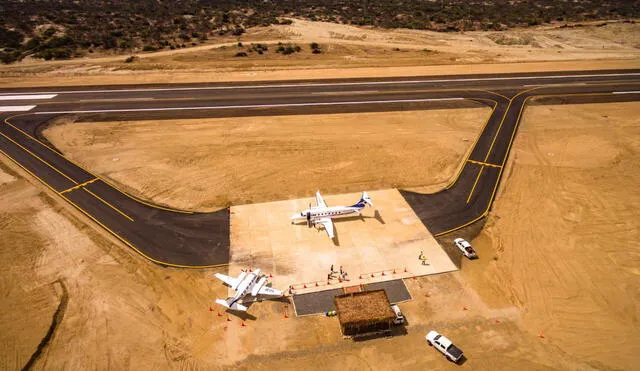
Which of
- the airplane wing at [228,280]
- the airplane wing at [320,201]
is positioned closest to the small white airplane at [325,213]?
the airplane wing at [320,201]

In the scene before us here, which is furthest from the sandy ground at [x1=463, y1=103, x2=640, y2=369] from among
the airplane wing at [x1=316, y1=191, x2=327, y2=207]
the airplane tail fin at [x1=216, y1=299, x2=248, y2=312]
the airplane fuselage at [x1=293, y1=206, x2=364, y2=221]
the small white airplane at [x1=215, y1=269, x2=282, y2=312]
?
the airplane tail fin at [x1=216, y1=299, x2=248, y2=312]

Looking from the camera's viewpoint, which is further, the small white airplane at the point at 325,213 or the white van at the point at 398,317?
the small white airplane at the point at 325,213

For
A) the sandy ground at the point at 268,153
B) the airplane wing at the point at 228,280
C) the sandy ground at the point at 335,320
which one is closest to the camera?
the sandy ground at the point at 335,320

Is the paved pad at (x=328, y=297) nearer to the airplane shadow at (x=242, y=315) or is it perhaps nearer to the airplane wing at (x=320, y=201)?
the airplane shadow at (x=242, y=315)

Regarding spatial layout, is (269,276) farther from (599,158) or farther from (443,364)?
(599,158)

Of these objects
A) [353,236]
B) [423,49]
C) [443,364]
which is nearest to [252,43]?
[423,49]

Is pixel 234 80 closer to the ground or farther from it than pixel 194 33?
closer to the ground

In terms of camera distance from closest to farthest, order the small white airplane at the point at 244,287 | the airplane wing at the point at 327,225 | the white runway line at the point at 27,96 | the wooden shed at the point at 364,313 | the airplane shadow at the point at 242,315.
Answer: the wooden shed at the point at 364,313, the small white airplane at the point at 244,287, the airplane shadow at the point at 242,315, the airplane wing at the point at 327,225, the white runway line at the point at 27,96
